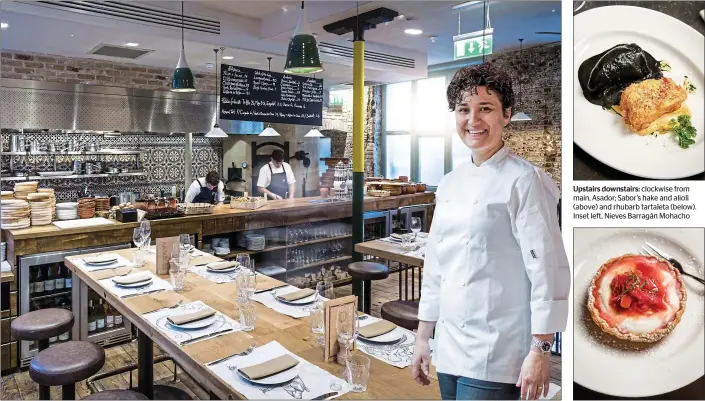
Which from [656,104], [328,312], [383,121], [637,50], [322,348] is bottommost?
[322,348]

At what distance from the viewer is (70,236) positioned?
326 cm

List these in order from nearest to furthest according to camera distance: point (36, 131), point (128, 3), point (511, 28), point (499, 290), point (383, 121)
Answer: point (499, 290) < point (128, 3) < point (511, 28) < point (36, 131) < point (383, 121)

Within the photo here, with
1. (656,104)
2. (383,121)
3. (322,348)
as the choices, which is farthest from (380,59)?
(322,348)

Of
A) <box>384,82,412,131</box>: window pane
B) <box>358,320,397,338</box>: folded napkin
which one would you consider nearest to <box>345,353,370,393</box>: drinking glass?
<box>358,320,397,338</box>: folded napkin

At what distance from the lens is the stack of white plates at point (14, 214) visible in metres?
3.15

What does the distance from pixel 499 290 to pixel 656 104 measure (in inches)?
42.8

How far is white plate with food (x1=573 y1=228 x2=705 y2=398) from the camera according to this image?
181 cm

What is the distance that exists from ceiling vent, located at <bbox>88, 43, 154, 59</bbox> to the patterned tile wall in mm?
1074

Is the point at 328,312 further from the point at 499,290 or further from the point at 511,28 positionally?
the point at 511,28

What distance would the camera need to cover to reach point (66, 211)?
351 centimetres

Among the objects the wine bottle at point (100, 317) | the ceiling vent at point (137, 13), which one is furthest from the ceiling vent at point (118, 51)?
the wine bottle at point (100, 317)

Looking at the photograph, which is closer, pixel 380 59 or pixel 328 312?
pixel 328 312

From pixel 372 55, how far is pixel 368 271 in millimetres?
3083

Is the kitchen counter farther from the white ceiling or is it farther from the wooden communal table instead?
the white ceiling
